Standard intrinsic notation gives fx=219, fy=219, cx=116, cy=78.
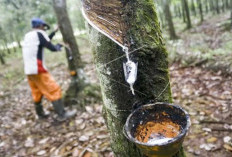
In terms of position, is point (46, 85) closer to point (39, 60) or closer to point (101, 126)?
point (39, 60)

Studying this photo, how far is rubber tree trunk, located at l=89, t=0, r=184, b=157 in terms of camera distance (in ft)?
5.20

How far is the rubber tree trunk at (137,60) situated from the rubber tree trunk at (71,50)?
3307 millimetres

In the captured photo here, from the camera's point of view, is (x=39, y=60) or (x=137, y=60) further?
(x=39, y=60)

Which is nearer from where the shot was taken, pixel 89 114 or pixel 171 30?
pixel 89 114

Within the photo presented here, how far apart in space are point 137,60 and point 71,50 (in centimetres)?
357

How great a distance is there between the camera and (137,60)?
1.61 meters

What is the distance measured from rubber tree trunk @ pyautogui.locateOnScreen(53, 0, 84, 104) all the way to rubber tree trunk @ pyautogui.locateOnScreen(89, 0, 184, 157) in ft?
10.9

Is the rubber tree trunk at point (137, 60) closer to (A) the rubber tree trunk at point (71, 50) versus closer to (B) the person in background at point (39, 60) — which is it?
(B) the person in background at point (39, 60)

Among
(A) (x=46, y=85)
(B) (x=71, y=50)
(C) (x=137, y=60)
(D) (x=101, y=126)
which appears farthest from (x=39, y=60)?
(C) (x=137, y=60)

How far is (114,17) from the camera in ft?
5.15

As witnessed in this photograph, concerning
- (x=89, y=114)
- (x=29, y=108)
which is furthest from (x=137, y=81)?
(x=29, y=108)

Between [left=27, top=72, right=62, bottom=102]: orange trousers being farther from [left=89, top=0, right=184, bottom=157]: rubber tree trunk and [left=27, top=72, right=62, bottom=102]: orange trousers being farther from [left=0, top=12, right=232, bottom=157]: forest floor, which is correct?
[left=89, top=0, right=184, bottom=157]: rubber tree trunk

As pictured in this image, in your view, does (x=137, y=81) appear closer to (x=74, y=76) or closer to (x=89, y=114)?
(x=89, y=114)

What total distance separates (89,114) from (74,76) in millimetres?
Answer: 1084
